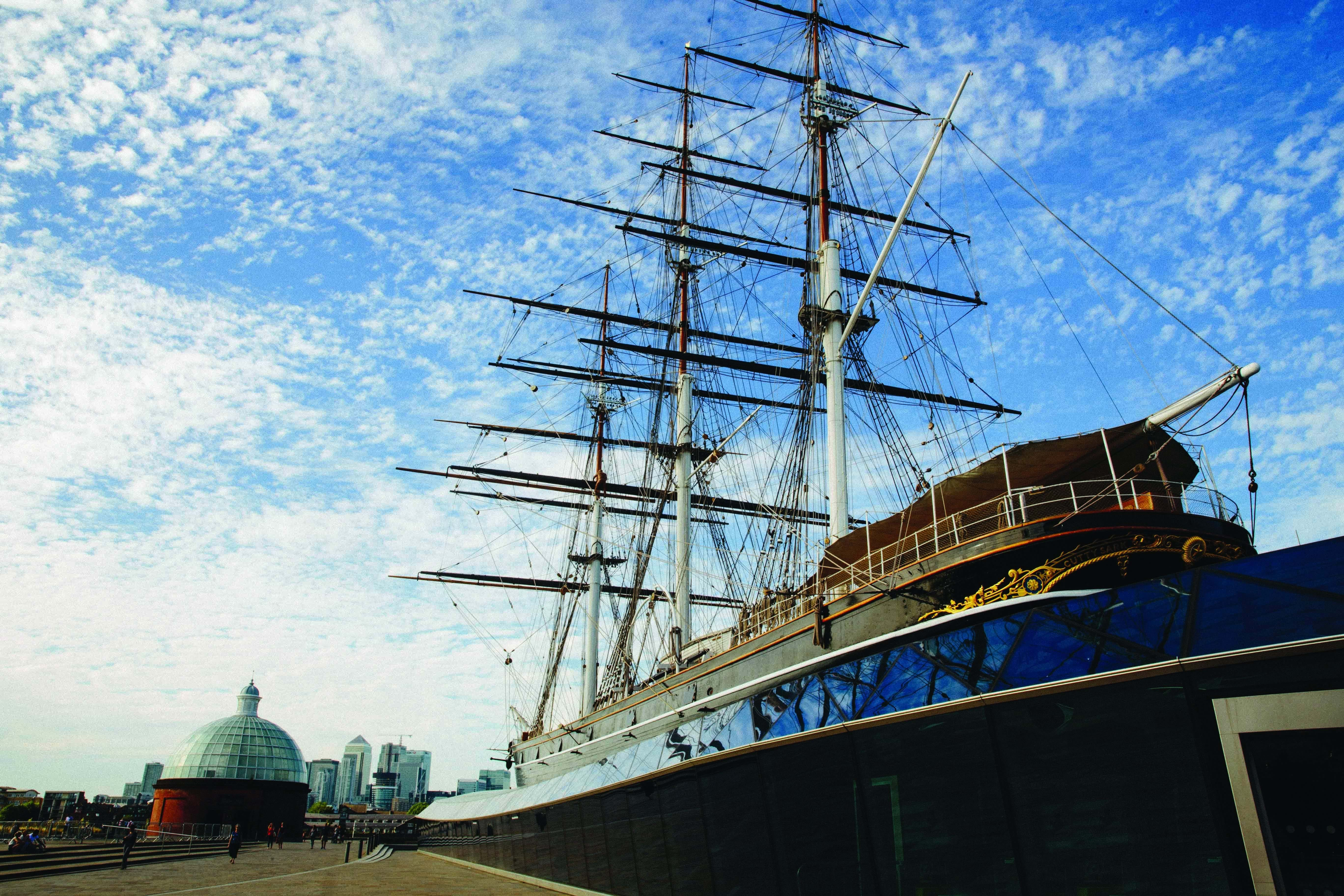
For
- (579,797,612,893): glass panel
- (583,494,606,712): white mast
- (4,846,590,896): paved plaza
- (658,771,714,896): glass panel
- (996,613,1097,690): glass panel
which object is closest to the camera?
(996,613,1097,690): glass panel

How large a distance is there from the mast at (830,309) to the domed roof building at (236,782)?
4160 centimetres

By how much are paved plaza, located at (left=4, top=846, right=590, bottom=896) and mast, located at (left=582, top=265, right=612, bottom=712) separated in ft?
26.2

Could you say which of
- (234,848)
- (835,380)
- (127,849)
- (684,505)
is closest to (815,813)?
(835,380)

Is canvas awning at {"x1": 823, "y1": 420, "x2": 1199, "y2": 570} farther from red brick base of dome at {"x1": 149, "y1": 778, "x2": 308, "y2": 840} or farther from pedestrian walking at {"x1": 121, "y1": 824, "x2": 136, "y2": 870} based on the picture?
red brick base of dome at {"x1": 149, "y1": 778, "x2": 308, "y2": 840}

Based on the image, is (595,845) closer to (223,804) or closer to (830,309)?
(830,309)

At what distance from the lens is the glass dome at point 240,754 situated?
49.4m

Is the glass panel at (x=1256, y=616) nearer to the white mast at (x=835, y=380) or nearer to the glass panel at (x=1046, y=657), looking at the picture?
the glass panel at (x=1046, y=657)

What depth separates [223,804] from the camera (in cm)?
4719

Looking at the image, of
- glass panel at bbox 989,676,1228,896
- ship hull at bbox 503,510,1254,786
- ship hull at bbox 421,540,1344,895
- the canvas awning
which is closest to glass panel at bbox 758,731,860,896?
ship hull at bbox 421,540,1344,895

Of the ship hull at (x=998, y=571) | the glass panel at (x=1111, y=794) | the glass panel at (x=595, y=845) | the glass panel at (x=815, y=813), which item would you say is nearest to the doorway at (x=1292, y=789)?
the glass panel at (x=1111, y=794)

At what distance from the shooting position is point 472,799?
103ft

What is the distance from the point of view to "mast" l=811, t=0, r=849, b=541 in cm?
1686

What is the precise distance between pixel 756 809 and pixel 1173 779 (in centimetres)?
506

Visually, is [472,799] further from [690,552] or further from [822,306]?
[822,306]
